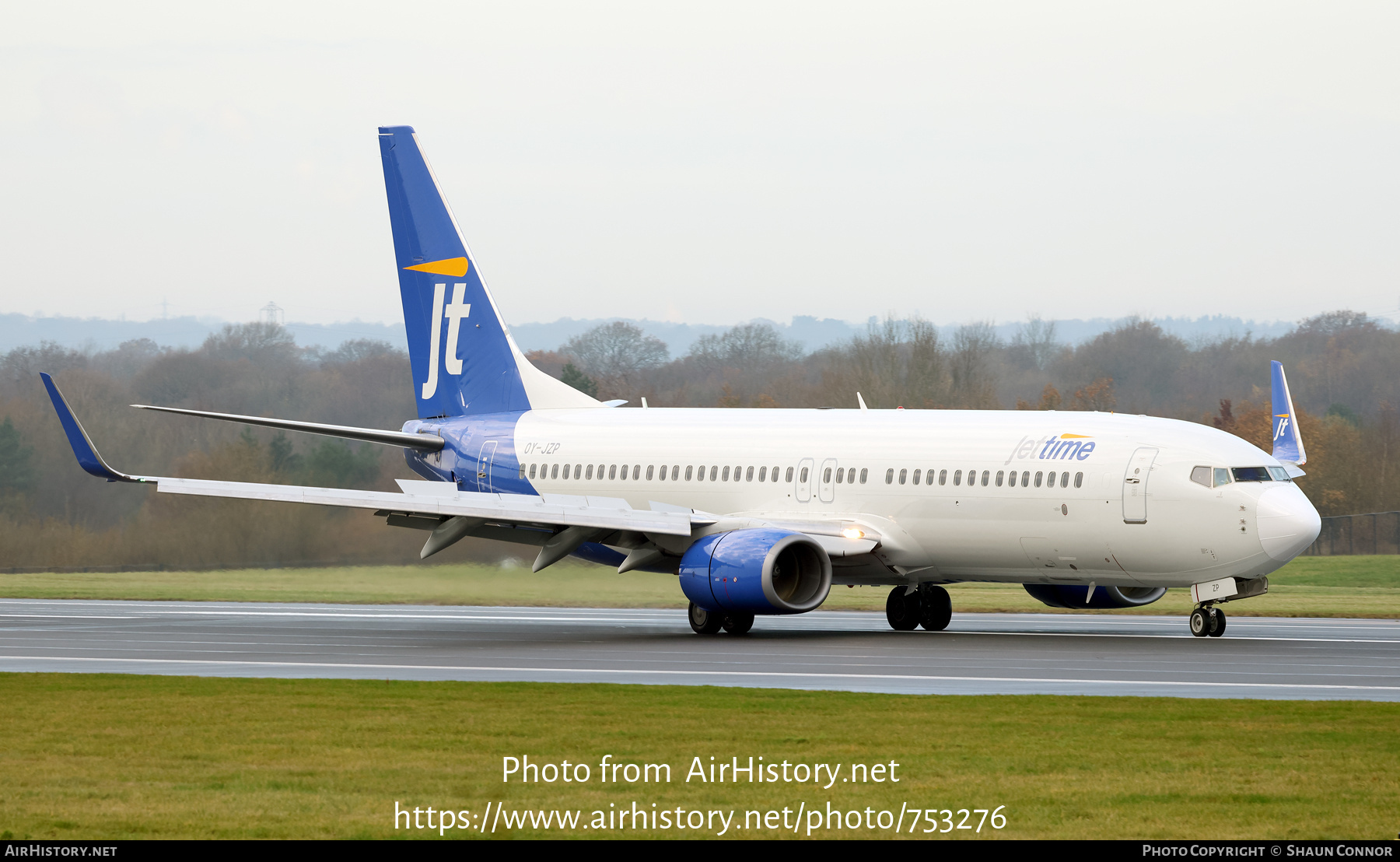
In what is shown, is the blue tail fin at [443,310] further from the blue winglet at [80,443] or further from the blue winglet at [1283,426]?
the blue winglet at [1283,426]

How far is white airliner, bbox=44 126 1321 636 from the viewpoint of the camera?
26578 mm

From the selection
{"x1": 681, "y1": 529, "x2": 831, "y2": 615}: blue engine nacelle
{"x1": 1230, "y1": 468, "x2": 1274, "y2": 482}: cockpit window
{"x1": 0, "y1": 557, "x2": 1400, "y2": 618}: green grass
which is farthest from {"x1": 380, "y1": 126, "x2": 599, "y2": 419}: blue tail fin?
{"x1": 1230, "y1": 468, "x2": 1274, "y2": 482}: cockpit window

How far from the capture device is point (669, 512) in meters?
30.2

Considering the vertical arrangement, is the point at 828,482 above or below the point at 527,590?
above

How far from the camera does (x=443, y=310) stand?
37000 millimetres

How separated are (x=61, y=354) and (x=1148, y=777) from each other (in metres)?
81.5

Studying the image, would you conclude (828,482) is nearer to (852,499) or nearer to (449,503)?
(852,499)

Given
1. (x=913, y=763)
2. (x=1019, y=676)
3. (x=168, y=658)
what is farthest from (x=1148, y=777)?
(x=168, y=658)

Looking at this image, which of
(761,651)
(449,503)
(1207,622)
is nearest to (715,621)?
(761,651)

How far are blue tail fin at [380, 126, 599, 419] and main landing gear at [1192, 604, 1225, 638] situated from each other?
1322cm

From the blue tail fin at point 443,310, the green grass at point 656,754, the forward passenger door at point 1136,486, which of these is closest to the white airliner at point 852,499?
the forward passenger door at point 1136,486

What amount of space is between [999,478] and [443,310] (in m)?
13.7
